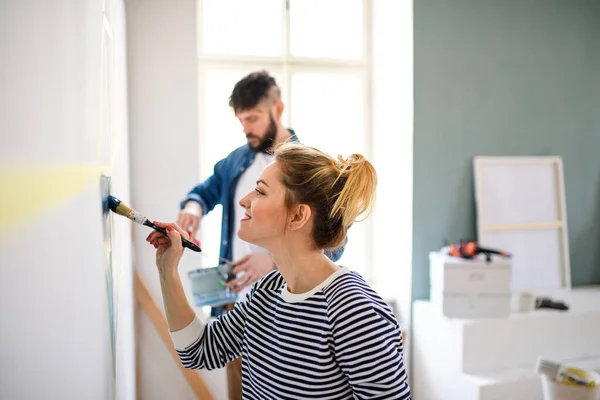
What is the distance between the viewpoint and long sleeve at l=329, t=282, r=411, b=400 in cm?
110

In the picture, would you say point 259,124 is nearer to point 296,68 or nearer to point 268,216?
point 296,68

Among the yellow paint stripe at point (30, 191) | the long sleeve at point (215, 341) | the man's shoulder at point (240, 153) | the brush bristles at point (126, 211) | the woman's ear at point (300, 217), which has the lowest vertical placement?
the long sleeve at point (215, 341)

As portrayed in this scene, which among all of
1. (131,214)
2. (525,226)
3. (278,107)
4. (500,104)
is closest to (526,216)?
(525,226)

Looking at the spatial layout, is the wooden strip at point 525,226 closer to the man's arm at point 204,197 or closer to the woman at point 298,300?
the man's arm at point 204,197

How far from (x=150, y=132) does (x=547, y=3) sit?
257 centimetres

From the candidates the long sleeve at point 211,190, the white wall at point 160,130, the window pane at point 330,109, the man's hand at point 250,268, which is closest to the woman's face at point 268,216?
the man's hand at point 250,268

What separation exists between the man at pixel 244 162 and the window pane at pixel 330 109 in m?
0.66

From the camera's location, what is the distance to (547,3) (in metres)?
3.33

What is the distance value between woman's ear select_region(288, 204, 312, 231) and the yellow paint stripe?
0.69 metres

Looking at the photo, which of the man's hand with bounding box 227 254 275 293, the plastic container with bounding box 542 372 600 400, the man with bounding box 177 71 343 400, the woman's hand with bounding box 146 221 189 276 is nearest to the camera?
the woman's hand with bounding box 146 221 189 276

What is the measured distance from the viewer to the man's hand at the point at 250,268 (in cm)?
266

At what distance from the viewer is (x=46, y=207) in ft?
1.71

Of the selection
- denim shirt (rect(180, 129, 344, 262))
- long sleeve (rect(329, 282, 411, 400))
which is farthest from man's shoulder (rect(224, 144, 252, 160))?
long sleeve (rect(329, 282, 411, 400))

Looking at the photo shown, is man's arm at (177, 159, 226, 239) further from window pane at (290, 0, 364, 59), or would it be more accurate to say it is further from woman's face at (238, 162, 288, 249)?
woman's face at (238, 162, 288, 249)
